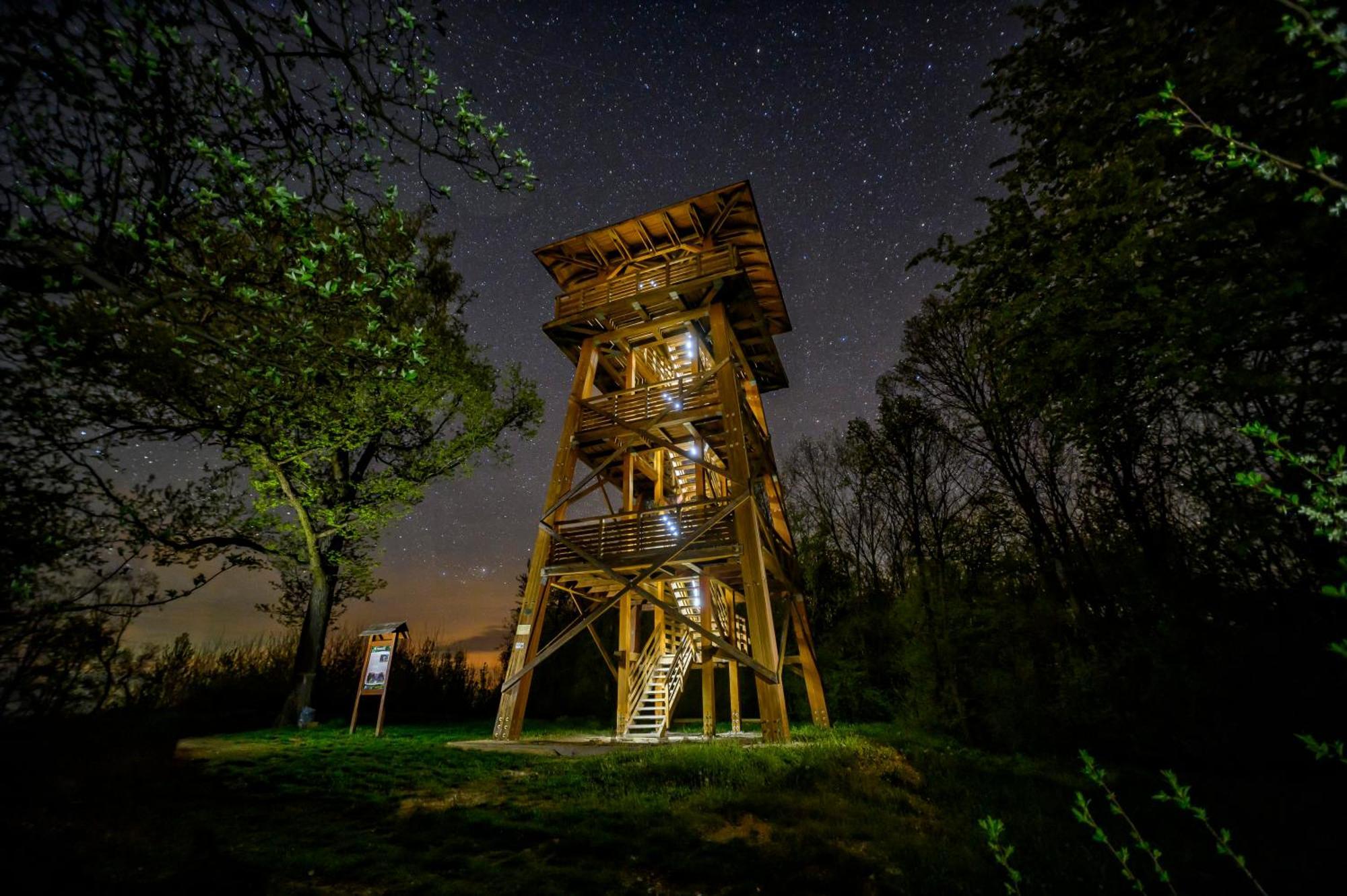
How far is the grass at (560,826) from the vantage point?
447 centimetres

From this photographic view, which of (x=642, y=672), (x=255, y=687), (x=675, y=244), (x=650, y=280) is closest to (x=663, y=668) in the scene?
(x=642, y=672)

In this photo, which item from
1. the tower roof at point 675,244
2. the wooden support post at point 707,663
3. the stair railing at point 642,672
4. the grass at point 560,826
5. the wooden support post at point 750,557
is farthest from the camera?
the tower roof at point 675,244

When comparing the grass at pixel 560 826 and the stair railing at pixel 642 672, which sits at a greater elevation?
the stair railing at pixel 642 672

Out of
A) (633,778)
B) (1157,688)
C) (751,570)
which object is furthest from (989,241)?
(1157,688)


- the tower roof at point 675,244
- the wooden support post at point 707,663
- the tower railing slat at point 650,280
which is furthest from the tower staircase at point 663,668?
the tower roof at point 675,244

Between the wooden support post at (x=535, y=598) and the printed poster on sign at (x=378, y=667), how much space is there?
3968 mm

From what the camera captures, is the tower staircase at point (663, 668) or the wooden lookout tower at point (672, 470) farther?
the tower staircase at point (663, 668)

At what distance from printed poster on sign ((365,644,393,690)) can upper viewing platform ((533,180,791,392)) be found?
9873 millimetres

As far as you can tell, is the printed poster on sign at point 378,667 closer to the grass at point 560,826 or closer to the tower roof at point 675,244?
the grass at point 560,826

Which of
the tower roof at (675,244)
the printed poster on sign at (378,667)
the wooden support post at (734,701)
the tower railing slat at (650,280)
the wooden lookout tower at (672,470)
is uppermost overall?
the tower roof at (675,244)

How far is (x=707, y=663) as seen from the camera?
13.0 m

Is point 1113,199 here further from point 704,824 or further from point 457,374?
point 457,374

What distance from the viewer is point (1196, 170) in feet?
19.6

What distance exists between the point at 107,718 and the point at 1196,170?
1781 centimetres
